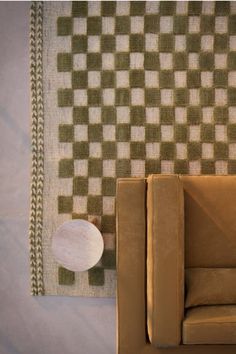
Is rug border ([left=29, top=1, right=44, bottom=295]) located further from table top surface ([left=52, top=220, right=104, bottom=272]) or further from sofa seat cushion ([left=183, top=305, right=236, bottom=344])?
sofa seat cushion ([left=183, top=305, right=236, bottom=344])

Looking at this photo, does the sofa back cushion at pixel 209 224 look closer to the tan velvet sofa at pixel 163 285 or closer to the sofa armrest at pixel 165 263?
the tan velvet sofa at pixel 163 285

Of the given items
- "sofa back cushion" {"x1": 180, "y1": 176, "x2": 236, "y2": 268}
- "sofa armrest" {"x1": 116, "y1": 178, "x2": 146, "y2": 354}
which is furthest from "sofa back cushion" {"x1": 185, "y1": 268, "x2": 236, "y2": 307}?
"sofa armrest" {"x1": 116, "y1": 178, "x2": 146, "y2": 354}

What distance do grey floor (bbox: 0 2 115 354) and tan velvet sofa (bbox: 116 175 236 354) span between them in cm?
65

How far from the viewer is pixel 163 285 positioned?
2.21 m

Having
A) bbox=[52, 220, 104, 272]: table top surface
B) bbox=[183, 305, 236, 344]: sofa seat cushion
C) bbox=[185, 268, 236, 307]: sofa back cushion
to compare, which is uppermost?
bbox=[52, 220, 104, 272]: table top surface

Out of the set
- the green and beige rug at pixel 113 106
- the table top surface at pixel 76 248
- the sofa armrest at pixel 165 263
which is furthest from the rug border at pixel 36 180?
the sofa armrest at pixel 165 263

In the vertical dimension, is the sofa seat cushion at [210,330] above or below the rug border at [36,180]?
below

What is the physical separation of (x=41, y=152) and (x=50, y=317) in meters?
1.15

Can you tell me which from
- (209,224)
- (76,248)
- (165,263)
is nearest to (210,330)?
(165,263)

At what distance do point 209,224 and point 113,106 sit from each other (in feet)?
3.31

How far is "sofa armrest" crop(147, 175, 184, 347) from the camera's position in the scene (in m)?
2.20

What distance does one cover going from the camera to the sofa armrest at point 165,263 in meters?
2.20

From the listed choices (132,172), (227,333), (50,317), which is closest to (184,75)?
(132,172)

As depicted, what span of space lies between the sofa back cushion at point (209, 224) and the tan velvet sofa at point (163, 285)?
0.06 m
